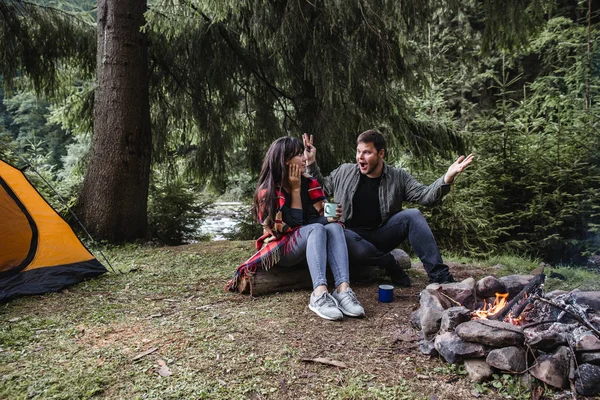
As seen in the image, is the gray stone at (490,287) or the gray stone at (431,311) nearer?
the gray stone at (431,311)

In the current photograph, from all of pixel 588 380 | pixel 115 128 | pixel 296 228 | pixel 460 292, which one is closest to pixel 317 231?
pixel 296 228

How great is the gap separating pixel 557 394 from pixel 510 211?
5017 mm

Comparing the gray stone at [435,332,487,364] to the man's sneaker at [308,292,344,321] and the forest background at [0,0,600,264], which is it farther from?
the forest background at [0,0,600,264]

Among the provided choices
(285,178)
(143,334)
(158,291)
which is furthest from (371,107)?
(143,334)

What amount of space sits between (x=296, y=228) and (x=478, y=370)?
1592mm

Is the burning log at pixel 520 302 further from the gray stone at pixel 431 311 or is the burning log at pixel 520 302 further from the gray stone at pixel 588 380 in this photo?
the gray stone at pixel 588 380

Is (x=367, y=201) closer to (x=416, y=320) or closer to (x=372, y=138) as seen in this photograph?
(x=372, y=138)

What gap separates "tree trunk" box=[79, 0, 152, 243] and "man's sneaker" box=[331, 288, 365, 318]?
3522 millimetres

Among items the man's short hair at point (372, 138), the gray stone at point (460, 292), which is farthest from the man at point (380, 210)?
the gray stone at point (460, 292)

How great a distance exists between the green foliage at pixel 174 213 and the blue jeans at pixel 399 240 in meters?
4.10

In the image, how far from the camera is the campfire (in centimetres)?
174

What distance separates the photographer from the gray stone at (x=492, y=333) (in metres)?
1.87

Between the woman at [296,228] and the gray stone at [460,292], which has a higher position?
the woman at [296,228]

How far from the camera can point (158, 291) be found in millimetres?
3367
